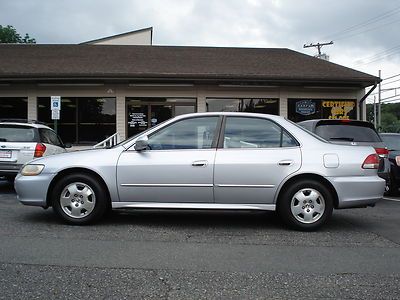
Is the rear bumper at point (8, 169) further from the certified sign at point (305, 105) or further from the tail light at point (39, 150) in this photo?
the certified sign at point (305, 105)

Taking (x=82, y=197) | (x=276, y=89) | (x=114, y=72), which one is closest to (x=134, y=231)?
(x=82, y=197)

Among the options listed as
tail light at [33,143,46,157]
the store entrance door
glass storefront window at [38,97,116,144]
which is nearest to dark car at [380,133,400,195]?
tail light at [33,143,46,157]

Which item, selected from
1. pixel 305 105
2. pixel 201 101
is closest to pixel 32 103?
pixel 201 101

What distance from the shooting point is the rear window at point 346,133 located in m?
8.20

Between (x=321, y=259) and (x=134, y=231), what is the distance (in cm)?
246

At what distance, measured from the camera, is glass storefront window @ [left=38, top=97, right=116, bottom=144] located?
16.6 m

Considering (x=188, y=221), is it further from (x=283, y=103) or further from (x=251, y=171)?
(x=283, y=103)

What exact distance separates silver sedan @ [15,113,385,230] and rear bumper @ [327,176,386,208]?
0.5 inches

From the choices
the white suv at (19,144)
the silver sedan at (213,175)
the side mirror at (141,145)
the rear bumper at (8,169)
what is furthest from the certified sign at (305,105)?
the side mirror at (141,145)

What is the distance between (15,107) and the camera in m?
16.8

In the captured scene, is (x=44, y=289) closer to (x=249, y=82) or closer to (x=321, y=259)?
(x=321, y=259)

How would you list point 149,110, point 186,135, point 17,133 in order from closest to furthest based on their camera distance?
1. point 186,135
2. point 17,133
3. point 149,110

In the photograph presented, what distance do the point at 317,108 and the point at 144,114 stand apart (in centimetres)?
652

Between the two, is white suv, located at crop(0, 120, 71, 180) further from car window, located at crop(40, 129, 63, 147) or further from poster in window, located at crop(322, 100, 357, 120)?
poster in window, located at crop(322, 100, 357, 120)
